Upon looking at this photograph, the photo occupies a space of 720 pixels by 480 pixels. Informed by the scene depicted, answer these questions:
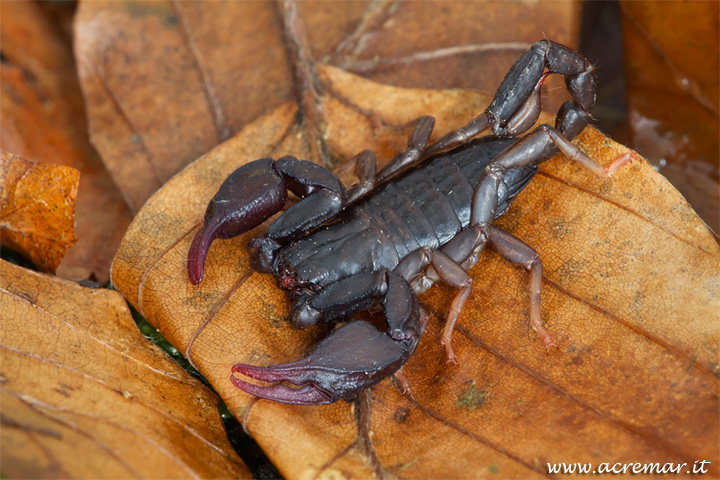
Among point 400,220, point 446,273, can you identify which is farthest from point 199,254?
point 446,273

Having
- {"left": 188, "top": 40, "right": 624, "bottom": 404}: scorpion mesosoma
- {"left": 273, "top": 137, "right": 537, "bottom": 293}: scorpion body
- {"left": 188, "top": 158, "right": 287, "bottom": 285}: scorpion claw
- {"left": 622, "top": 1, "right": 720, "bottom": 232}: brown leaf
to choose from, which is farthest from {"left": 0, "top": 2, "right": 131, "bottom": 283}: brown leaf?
{"left": 622, "top": 1, "right": 720, "bottom": 232}: brown leaf

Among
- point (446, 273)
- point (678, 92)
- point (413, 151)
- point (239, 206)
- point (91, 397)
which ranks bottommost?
point (91, 397)

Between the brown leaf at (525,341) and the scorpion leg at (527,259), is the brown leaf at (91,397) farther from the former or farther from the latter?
the scorpion leg at (527,259)

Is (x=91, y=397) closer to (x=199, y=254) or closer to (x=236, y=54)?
(x=199, y=254)

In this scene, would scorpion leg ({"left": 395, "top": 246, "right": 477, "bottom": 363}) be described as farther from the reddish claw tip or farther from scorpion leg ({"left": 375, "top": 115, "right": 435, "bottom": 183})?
the reddish claw tip

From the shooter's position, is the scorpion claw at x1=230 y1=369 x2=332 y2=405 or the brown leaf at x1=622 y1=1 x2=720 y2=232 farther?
the brown leaf at x1=622 y1=1 x2=720 y2=232

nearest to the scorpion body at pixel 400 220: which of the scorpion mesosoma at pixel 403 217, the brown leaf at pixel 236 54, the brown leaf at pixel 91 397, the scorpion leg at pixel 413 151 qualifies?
the scorpion mesosoma at pixel 403 217

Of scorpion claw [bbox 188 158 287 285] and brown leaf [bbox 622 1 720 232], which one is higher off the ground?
brown leaf [bbox 622 1 720 232]
